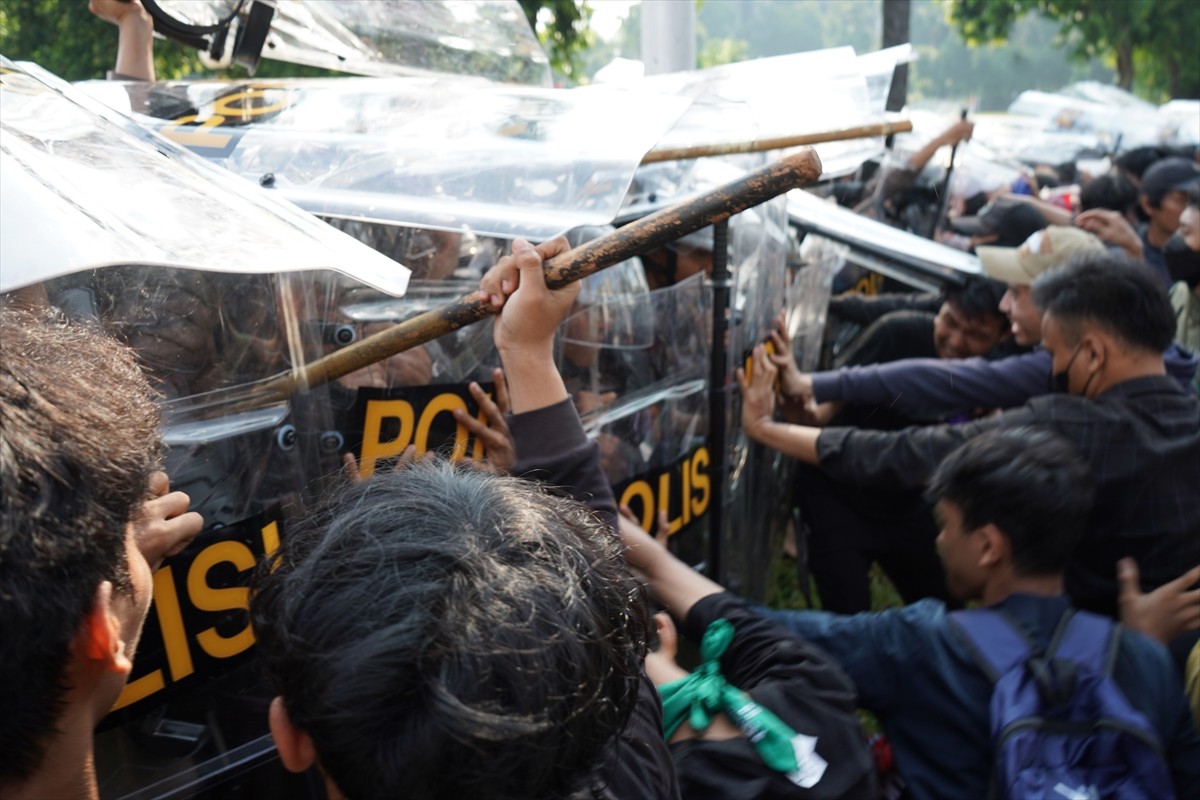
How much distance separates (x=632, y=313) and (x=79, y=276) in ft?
4.14

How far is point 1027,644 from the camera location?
1.80 m

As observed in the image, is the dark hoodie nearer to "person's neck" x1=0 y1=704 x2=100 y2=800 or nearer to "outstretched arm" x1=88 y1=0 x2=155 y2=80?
"outstretched arm" x1=88 y1=0 x2=155 y2=80

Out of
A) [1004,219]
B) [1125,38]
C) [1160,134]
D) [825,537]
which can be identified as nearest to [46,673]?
[825,537]

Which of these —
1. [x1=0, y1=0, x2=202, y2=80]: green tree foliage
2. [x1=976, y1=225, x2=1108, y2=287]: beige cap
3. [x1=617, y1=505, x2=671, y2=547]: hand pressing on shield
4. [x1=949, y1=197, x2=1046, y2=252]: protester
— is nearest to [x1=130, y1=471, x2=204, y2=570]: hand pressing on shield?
[x1=617, y1=505, x2=671, y2=547]: hand pressing on shield

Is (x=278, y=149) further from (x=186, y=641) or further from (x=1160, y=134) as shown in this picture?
(x=1160, y=134)

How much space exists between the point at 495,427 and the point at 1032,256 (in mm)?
2145

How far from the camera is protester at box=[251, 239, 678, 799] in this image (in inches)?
33.6

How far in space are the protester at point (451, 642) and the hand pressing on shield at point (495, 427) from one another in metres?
0.77

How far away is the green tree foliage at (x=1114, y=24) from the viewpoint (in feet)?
58.7

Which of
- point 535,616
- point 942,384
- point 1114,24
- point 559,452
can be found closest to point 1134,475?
point 942,384

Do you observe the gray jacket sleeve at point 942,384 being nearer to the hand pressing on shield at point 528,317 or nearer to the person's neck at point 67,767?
the hand pressing on shield at point 528,317

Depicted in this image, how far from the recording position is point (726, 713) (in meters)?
Result: 1.41

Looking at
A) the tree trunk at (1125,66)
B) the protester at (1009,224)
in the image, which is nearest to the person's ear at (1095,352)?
the protester at (1009,224)

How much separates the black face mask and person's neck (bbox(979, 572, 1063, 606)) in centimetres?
292
